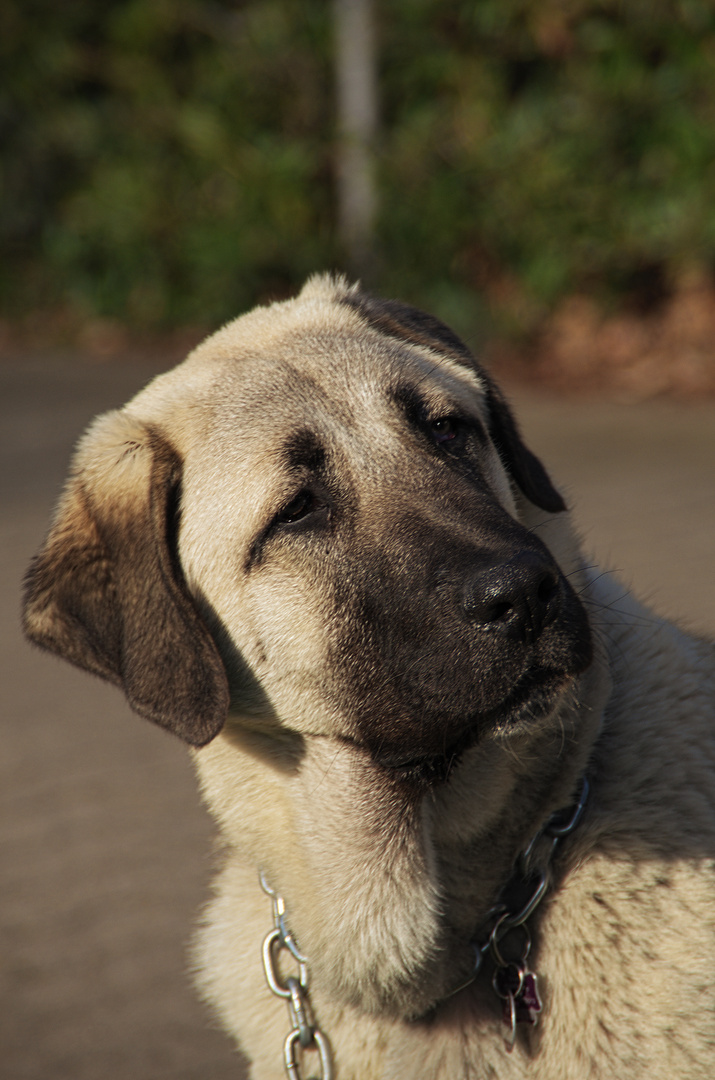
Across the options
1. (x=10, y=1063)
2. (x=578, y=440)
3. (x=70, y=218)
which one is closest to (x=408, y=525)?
(x=10, y=1063)

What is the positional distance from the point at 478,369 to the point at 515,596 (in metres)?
1.10

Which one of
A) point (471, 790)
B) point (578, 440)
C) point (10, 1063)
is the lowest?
point (10, 1063)

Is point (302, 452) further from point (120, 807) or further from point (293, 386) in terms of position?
point (120, 807)

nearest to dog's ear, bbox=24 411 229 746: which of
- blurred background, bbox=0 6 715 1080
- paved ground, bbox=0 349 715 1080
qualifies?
paved ground, bbox=0 349 715 1080

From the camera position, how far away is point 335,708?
2621mm

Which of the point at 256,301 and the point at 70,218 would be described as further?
the point at 70,218

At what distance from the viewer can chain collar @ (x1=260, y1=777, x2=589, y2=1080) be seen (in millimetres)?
2477

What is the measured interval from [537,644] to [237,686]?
80 centimetres

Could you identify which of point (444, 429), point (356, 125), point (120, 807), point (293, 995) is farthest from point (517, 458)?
point (356, 125)

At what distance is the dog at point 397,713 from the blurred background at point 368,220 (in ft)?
8.51

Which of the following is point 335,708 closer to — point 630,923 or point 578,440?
point 630,923

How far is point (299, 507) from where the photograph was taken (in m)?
2.69

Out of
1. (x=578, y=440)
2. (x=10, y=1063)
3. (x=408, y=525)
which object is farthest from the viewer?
(x=578, y=440)

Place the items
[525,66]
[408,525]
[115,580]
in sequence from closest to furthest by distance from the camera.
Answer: [408,525]
[115,580]
[525,66]
